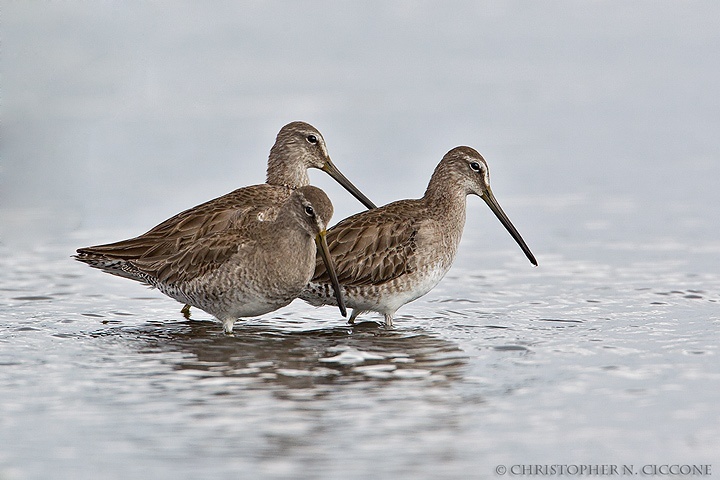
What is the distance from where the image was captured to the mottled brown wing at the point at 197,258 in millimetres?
7682

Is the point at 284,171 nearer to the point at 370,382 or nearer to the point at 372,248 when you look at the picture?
the point at 372,248

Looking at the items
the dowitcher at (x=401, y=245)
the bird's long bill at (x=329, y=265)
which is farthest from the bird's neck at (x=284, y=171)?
the bird's long bill at (x=329, y=265)

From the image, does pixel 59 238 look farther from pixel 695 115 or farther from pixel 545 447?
pixel 695 115

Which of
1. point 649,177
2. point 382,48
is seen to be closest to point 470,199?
point 649,177

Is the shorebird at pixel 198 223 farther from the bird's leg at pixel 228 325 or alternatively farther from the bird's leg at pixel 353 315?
the bird's leg at pixel 353 315

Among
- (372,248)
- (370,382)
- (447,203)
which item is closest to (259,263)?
(372,248)

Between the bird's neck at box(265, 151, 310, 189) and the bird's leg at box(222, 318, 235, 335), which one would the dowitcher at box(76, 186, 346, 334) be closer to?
the bird's leg at box(222, 318, 235, 335)

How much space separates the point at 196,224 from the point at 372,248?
1.24 metres

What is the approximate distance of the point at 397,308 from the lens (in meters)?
8.01

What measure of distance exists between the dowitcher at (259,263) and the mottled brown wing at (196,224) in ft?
0.80

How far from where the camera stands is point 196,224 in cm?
824

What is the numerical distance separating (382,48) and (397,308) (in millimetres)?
9167

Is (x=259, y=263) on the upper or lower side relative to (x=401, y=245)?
lower

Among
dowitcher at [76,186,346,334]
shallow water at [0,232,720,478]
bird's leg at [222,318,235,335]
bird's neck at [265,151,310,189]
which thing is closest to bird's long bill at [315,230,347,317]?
dowitcher at [76,186,346,334]
